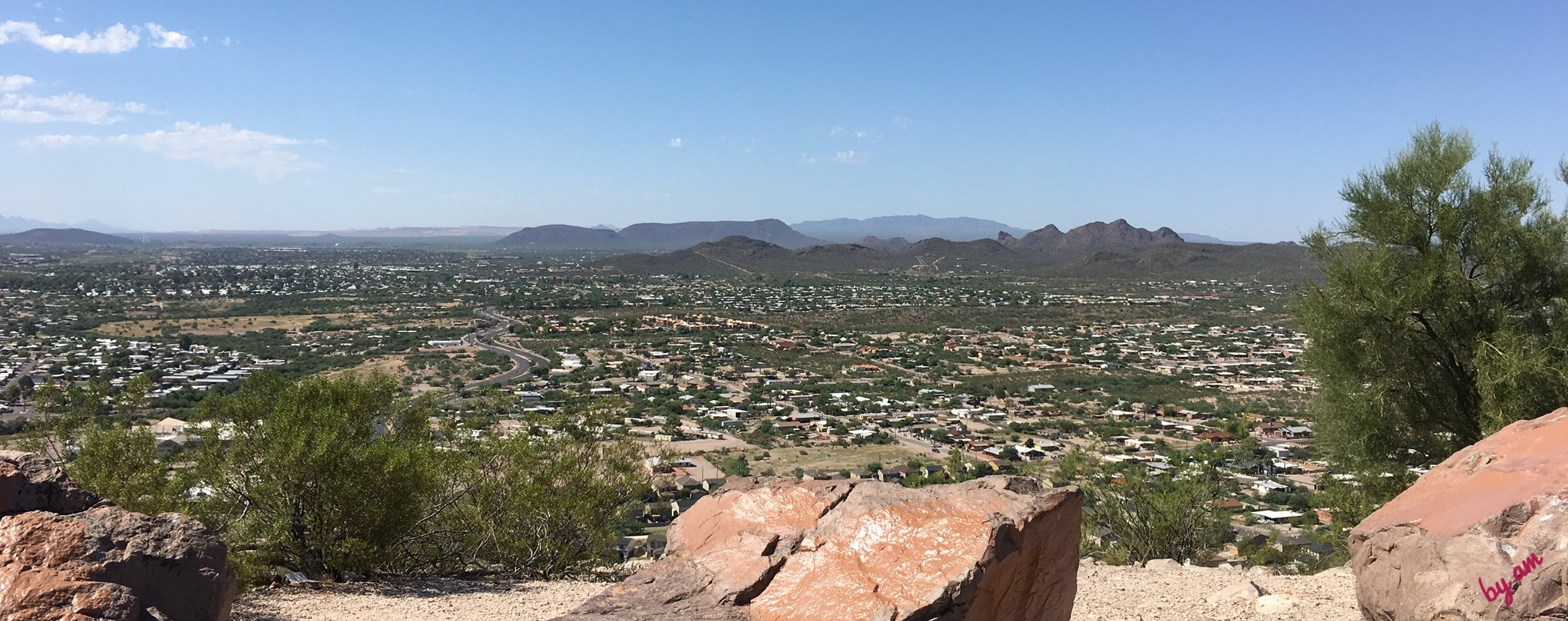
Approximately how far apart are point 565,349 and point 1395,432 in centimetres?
6496

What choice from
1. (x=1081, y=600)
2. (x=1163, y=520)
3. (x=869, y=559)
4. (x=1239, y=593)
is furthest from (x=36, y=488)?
(x=1163, y=520)

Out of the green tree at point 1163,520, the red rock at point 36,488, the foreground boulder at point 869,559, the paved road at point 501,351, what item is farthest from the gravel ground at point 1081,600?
the paved road at point 501,351

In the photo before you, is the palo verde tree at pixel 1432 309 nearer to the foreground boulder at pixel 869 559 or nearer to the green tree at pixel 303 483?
the foreground boulder at pixel 869 559

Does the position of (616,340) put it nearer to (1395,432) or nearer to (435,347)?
(435,347)

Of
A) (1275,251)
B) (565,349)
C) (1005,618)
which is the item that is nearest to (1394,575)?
(1005,618)

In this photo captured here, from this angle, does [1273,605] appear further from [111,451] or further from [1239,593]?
[111,451]

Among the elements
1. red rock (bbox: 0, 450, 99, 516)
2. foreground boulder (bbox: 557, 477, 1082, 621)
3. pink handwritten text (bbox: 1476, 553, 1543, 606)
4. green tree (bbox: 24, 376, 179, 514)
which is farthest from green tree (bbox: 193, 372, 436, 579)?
pink handwritten text (bbox: 1476, 553, 1543, 606)

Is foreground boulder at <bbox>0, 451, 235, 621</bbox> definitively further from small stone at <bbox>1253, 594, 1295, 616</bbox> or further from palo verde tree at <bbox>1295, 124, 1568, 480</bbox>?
palo verde tree at <bbox>1295, 124, 1568, 480</bbox>

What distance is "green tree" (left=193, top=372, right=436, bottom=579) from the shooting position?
11.2 meters

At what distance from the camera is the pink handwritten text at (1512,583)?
5902 millimetres

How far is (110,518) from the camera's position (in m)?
6.71

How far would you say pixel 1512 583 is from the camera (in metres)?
5.96

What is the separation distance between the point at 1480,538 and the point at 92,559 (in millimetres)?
10397

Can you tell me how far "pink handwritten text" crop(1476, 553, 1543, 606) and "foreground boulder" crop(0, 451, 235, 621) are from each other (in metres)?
9.53
